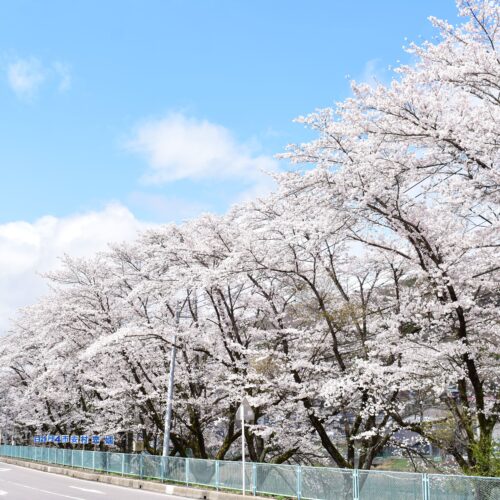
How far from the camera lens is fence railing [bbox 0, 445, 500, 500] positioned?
11.3m

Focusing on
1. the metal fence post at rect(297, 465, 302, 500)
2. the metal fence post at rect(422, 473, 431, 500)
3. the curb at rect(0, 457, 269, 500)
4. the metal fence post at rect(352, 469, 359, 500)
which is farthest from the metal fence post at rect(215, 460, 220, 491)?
the metal fence post at rect(422, 473, 431, 500)

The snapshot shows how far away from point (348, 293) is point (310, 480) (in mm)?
7204

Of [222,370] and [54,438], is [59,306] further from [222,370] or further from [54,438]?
[54,438]

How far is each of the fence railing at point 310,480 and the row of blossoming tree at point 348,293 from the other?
1108mm

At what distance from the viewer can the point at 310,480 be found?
575 inches

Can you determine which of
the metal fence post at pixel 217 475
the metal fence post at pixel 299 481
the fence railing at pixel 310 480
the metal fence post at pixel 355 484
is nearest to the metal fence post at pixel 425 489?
the fence railing at pixel 310 480

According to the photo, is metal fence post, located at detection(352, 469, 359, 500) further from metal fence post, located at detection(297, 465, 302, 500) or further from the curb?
the curb

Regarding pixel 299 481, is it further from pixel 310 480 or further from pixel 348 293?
pixel 348 293

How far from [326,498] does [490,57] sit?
9997 millimetres

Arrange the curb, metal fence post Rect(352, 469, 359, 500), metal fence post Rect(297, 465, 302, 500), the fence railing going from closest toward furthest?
1. the fence railing
2. metal fence post Rect(352, 469, 359, 500)
3. metal fence post Rect(297, 465, 302, 500)
4. the curb

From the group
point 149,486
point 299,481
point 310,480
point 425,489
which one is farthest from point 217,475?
point 425,489

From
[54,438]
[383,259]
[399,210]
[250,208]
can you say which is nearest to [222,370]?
[250,208]

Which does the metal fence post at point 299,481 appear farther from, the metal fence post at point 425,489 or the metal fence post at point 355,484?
the metal fence post at point 425,489

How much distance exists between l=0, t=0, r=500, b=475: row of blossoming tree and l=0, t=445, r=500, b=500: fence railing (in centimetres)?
111
